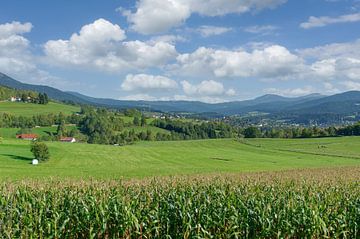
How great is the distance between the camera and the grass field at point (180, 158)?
173ft

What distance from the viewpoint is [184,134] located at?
152 metres

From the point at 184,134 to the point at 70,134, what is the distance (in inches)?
1620

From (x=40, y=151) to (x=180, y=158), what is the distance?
88.8 ft

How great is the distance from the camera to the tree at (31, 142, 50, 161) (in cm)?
5975

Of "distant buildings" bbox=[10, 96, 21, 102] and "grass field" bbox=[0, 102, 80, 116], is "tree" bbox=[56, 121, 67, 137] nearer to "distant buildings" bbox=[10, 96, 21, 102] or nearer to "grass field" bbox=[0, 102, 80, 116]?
"grass field" bbox=[0, 102, 80, 116]

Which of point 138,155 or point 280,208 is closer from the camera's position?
point 280,208

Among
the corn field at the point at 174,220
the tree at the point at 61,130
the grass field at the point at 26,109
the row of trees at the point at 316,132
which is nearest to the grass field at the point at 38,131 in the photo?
the tree at the point at 61,130

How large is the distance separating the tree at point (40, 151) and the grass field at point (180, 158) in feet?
4.65

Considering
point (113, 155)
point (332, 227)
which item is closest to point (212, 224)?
point (332, 227)

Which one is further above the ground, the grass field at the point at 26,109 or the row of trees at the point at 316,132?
the grass field at the point at 26,109

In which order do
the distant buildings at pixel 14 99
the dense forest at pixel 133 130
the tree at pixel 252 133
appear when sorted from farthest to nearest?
1. the distant buildings at pixel 14 99
2. the tree at pixel 252 133
3. the dense forest at pixel 133 130

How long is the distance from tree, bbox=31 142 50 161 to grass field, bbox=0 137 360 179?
142cm

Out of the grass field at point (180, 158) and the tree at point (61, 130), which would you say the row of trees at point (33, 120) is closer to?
the tree at point (61, 130)

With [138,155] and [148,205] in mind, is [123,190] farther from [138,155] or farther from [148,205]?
[138,155]
